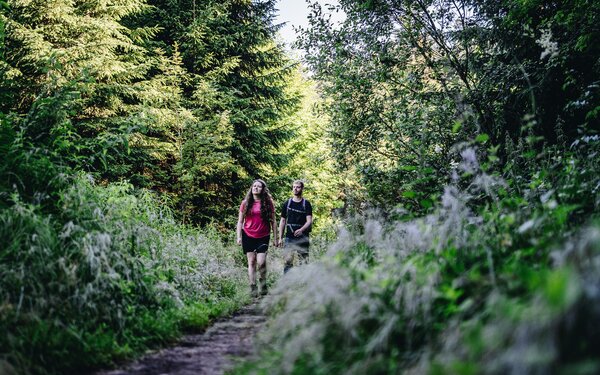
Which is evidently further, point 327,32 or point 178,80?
point 178,80

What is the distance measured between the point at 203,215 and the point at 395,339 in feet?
41.1

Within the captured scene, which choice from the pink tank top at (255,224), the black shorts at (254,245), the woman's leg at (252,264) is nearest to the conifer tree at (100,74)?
the pink tank top at (255,224)

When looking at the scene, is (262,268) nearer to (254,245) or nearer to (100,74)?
(254,245)

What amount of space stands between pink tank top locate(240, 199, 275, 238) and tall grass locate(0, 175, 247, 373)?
1.98m

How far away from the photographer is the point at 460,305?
2482 mm

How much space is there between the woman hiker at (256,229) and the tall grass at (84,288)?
72.3 inches

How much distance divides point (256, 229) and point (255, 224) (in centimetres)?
10

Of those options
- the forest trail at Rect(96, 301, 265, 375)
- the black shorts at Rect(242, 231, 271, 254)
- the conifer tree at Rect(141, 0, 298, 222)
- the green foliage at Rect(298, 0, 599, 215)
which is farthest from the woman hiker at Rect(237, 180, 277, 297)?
the conifer tree at Rect(141, 0, 298, 222)

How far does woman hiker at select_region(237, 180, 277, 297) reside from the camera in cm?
759

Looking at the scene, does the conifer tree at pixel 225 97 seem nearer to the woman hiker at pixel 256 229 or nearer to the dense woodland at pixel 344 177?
the dense woodland at pixel 344 177

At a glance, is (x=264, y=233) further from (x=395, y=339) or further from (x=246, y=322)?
(x=395, y=339)

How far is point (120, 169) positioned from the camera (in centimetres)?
1195

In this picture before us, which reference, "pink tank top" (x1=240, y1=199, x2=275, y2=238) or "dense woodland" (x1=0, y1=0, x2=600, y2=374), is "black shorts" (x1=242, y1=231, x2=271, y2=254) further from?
"dense woodland" (x1=0, y1=0, x2=600, y2=374)

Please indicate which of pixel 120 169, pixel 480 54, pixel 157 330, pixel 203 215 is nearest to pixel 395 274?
pixel 157 330
